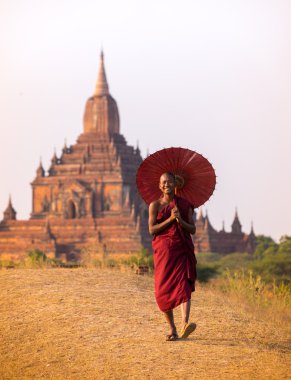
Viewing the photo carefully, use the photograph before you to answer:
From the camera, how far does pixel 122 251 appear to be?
164ft

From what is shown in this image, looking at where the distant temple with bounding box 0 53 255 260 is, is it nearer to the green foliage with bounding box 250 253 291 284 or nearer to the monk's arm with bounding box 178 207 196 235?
the green foliage with bounding box 250 253 291 284

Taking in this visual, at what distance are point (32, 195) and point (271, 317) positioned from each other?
44415 millimetres

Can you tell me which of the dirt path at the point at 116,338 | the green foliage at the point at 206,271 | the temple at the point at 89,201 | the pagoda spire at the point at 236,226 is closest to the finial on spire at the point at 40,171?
the temple at the point at 89,201

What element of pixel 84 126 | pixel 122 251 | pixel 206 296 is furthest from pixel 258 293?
pixel 84 126

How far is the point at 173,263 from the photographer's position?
9.67 metres

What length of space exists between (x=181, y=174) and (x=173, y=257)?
101 centimetres

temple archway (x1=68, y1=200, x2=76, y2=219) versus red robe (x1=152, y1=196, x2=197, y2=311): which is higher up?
temple archway (x1=68, y1=200, x2=76, y2=219)

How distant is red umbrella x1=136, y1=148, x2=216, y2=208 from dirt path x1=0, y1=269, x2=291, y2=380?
1.50m

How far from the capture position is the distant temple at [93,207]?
51.3m

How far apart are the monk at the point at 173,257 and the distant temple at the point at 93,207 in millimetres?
37803

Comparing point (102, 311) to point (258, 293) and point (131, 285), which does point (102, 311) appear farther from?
point (258, 293)

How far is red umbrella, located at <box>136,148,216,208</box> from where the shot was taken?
1003 centimetres

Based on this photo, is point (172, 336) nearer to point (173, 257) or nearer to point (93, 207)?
point (173, 257)

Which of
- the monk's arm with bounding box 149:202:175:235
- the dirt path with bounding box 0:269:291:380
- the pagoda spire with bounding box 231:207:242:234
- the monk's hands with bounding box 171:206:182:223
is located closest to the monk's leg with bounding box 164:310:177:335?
the dirt path with bounding box 0:269:291:380
